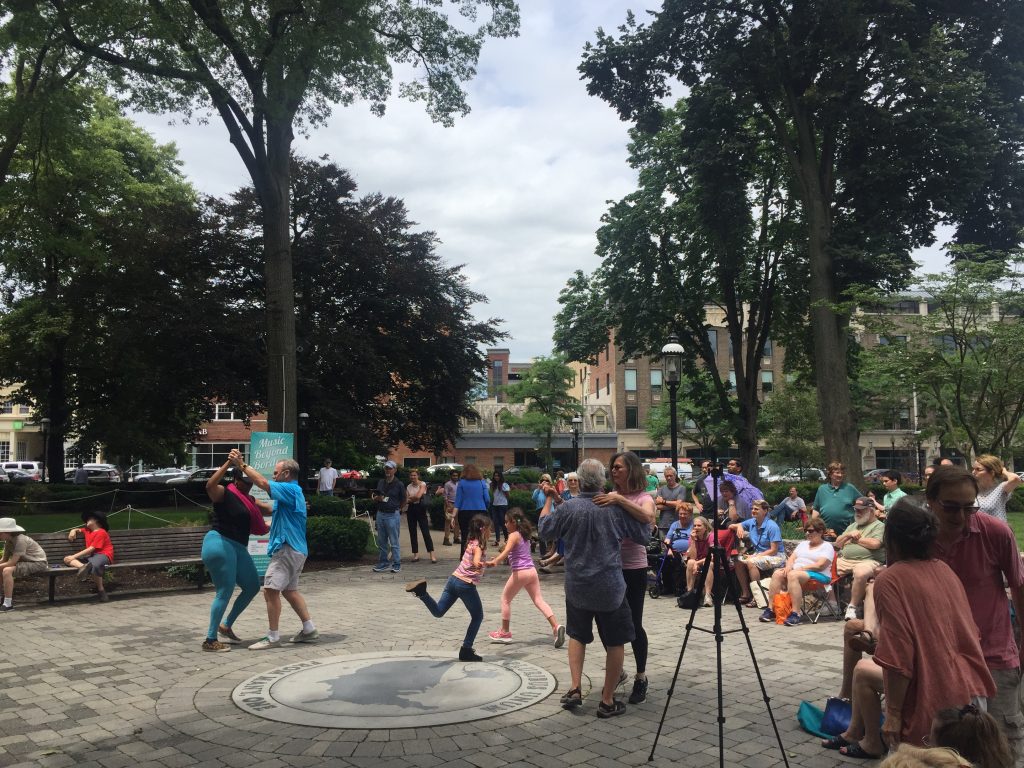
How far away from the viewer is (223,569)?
25.1ft

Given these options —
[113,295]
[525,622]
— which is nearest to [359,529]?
[525,622]

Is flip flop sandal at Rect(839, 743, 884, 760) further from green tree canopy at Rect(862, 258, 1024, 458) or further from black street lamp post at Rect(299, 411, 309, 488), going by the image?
black street lamp post at Rect(299, 411, 309, 488)

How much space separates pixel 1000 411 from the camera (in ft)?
47.5

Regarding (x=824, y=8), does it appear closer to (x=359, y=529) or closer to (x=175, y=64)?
(x=175, y=64)

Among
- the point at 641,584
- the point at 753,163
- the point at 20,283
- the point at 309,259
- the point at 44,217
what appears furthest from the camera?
the point at 20,283

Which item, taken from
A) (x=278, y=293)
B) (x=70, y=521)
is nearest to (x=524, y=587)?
(x=278, y=293)

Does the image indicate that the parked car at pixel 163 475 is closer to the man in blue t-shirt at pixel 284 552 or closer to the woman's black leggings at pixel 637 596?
the man in blue t-shirt at pixel 284 552

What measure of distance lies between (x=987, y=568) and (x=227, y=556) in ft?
21.0

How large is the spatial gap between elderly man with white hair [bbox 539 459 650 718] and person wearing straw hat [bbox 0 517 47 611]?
8.05m

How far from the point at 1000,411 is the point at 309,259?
22.2 meters

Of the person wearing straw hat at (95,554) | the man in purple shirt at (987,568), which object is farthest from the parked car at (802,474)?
the man in purple shirt at (987,568)

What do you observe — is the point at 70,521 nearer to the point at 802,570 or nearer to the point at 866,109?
the point at 802,570

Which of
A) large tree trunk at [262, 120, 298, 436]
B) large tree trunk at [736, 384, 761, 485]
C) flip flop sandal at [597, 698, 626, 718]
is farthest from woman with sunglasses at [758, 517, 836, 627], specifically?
large tree trunk at [736, 384, 761, 485]

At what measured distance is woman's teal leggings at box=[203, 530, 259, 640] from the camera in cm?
764
